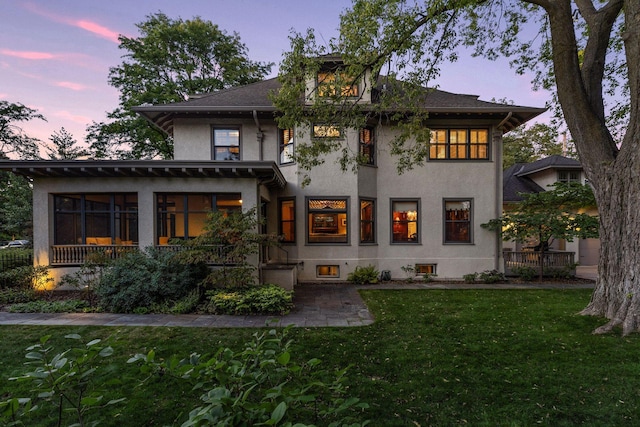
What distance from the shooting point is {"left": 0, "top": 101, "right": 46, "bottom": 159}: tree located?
2130 centimetres

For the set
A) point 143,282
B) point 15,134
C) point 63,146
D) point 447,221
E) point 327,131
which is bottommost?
point 143,282

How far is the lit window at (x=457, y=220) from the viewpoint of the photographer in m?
11.9

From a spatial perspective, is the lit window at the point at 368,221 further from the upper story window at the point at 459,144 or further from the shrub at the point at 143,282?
the shrub at the point at 143,282

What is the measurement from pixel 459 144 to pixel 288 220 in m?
7.41

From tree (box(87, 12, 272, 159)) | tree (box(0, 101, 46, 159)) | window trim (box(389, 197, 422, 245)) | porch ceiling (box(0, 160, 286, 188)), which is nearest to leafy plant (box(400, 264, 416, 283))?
window trim (box(389, 197, 422, 245))

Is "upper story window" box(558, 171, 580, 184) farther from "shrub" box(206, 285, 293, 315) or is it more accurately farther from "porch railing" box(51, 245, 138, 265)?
"porch railing" box(51, 245, 138, 265)

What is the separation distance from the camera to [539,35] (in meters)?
8.65

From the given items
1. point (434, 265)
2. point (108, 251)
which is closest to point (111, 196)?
point (108, 251)

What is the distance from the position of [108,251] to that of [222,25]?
1628 centimetres

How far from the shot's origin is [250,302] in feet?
24.0

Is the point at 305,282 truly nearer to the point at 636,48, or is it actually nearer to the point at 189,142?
the point at 189,142

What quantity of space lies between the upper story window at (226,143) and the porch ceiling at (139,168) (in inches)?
98.3

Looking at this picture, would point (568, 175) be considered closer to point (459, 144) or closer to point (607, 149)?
point (459, 144)

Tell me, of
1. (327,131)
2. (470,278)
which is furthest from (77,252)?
(470,278)
